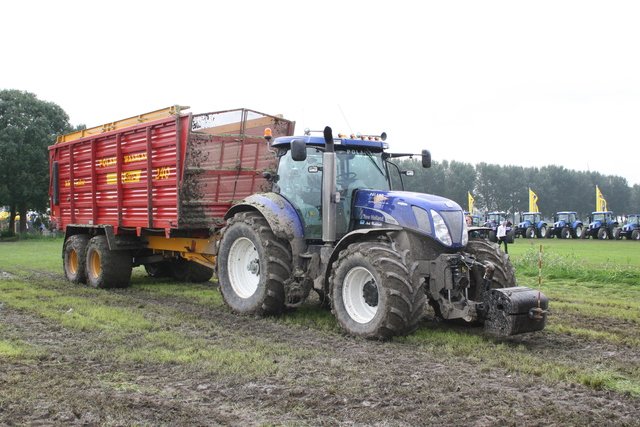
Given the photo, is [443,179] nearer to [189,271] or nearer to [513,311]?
[189,271]

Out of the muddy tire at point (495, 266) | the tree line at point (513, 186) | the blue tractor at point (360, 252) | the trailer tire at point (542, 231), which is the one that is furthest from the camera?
the tree line at point (513, 186)

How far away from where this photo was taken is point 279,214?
7.66 meters

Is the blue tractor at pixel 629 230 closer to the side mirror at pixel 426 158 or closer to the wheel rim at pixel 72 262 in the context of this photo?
the side mirror at pixel 426 158

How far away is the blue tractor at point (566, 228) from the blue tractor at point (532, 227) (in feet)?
1.81

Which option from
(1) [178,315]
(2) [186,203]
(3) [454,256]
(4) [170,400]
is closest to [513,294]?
(3) [454,256]

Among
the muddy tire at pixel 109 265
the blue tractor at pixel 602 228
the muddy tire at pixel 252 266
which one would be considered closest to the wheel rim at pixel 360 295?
the muddy tire at pixel 252 266

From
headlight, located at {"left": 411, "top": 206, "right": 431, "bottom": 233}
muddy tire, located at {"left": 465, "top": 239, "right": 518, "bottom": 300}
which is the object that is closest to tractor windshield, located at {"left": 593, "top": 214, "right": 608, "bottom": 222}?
muddy tire, located at {"left": 465, "top": 239, "right": 518, "bottom": 300}

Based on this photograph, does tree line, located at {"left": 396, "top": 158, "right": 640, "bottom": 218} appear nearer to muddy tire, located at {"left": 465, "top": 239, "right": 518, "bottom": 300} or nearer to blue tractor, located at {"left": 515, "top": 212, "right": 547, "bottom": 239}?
blue tractor, located at {"left": 515, "top": 212, "right": 547, "bottom": 239}

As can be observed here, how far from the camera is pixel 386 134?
811 centimetres

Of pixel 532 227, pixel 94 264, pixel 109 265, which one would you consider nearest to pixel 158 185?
pixel 109 265

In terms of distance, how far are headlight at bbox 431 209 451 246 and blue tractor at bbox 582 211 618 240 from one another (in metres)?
33.5

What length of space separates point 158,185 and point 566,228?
112ft

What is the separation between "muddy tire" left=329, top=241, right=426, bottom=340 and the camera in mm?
6053

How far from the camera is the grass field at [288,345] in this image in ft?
17.3
